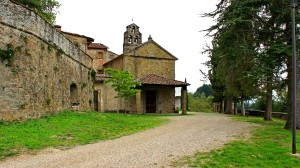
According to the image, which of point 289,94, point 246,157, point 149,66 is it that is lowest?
point 246,157

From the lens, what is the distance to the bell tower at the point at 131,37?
104 feet

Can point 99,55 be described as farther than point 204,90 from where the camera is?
No

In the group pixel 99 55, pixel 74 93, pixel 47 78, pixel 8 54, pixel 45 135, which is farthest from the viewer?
pixel 99 55

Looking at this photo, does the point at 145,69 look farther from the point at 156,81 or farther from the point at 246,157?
the point at 246,157

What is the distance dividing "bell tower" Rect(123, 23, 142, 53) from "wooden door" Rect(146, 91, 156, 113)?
6217mm

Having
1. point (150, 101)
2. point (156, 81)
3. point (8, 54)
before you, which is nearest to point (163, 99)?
point (150, 101)

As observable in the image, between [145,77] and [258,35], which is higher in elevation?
[258,35]

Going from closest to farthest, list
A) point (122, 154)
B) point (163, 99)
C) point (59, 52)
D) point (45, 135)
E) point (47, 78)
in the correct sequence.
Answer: point (122, 154), point (45, 135), point (47, 78), point (59, 52), point (163, 99)

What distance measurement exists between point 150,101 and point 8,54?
724 inches

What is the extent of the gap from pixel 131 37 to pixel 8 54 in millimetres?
21294

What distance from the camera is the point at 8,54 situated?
459 inches

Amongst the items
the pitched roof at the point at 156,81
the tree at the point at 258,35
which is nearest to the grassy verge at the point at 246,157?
the tree at the point at 258,35

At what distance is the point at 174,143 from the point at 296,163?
12.1 ft

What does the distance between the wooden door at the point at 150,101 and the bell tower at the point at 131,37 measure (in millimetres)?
6217
